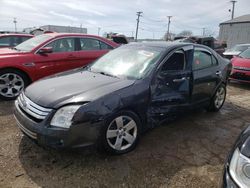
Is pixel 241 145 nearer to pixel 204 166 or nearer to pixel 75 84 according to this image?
pixel 204 166

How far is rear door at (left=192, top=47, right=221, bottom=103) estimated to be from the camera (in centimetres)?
432

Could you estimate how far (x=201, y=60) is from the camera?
4590 mm

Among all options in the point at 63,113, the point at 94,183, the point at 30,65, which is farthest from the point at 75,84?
the point at 30,65

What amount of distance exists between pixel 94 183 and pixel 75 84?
1.32 metres

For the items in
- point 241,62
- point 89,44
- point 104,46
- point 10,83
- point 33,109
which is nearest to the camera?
point 33,109

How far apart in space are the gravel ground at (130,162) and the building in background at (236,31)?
38.0m

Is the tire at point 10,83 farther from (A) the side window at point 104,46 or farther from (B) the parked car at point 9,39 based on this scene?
(B) the parked car at point 9,39

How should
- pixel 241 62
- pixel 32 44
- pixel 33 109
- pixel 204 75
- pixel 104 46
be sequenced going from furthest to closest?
1. pixel 241 62
2. pixel 104 46
3. pixel 32 44
4. pixel 204 75
5. pixel 33 109

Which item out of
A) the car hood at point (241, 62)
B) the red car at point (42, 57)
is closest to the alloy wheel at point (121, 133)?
the red car at point (42, 57)

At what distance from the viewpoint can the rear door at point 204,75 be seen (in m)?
4.32

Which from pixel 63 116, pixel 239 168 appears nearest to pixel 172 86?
pixel 63 116

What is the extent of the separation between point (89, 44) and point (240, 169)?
5514mm

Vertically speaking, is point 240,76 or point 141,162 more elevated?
point 240,76

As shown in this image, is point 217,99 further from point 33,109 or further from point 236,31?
point 236,31
